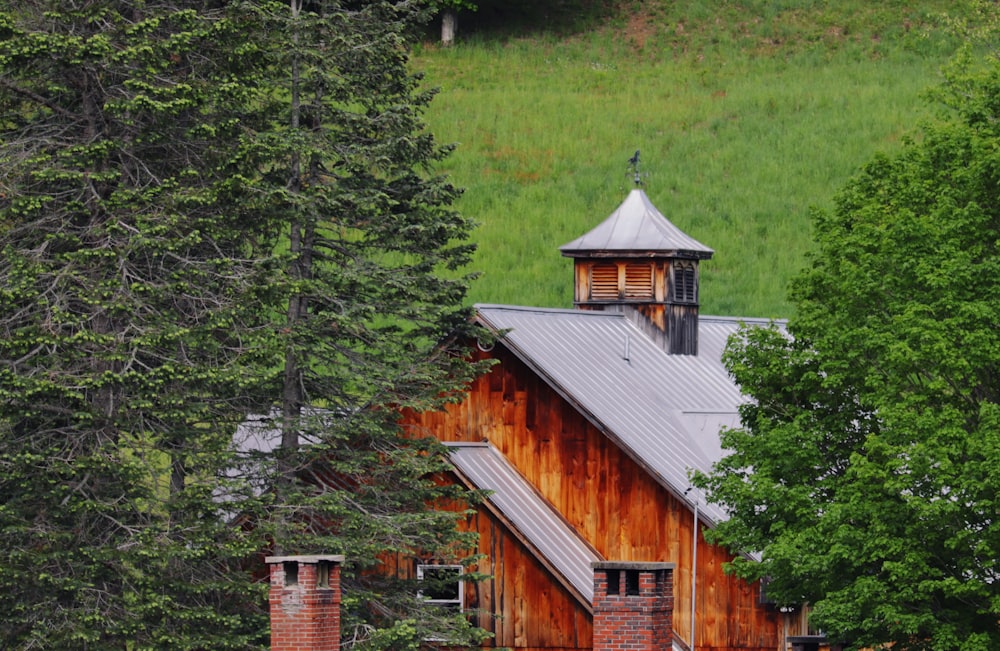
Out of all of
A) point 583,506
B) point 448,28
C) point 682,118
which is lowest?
point 583,506

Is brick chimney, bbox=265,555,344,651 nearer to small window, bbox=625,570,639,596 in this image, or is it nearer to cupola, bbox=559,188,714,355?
small window, bbox=625,570,639,596

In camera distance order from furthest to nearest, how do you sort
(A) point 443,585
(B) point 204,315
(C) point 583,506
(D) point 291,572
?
(C) point 583,506, (A) point 443,585, (B) point 204,315, (D) point 291,572

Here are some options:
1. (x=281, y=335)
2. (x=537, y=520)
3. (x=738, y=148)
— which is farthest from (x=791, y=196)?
(x=281, y=335)

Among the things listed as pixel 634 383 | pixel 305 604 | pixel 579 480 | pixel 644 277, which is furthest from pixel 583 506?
pixel 305 604

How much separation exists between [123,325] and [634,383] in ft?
34.8

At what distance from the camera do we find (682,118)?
70.1 metres

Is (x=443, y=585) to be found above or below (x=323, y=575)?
below

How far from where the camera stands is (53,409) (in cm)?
2642

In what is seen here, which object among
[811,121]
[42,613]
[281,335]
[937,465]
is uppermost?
[811,121]

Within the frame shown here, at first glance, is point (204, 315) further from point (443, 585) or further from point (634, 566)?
point (634, 566)

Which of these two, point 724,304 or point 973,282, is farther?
point 724,304

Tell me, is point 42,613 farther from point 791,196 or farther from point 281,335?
point 791,196

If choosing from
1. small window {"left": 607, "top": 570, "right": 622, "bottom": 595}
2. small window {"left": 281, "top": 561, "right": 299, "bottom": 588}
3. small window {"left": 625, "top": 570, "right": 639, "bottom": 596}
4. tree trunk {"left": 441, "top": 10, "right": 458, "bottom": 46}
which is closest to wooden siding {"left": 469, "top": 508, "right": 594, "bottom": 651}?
small window {"left": 607, "top": 570, "right": 622, "bottom": 595}

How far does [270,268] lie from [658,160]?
39654 millimetres
